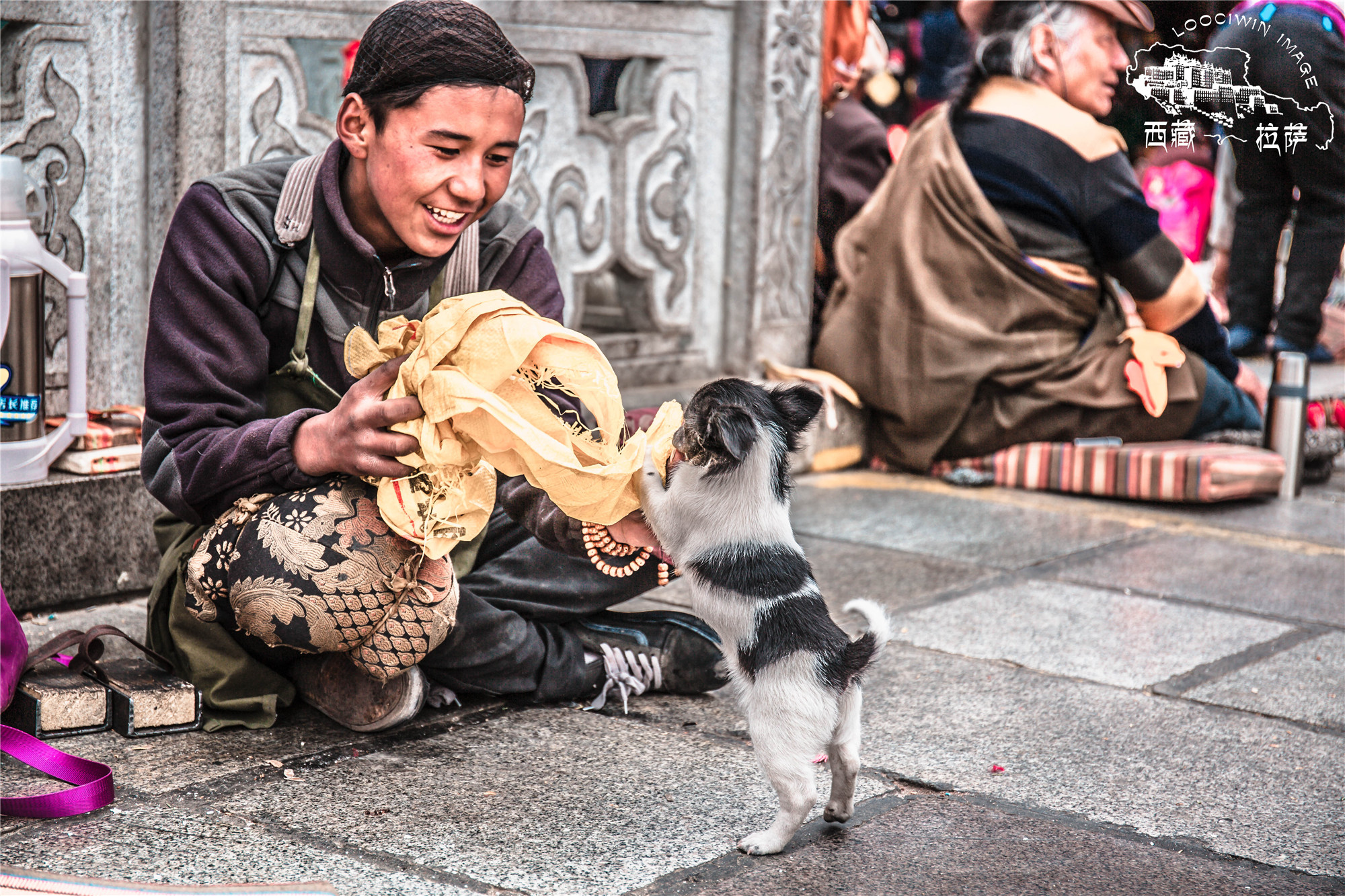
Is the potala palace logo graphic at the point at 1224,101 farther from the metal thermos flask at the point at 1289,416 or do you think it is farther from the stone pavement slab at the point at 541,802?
the stone pavement slab at the point at 541,802

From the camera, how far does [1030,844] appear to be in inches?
85.0

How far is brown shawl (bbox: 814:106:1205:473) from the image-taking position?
5035 millimetres

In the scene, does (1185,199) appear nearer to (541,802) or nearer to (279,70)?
(279,70)

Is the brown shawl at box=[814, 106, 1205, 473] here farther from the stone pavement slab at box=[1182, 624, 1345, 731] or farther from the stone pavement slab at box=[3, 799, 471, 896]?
the stone pavement slab at box=[3, 799, 471, 896]

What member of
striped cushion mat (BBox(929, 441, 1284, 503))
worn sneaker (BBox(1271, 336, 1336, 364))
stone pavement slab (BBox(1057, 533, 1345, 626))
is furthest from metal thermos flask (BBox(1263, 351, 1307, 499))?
worn sneaker (BBox(1271, 336, 1336, 364))

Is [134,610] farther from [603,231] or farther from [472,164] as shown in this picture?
[603,231]

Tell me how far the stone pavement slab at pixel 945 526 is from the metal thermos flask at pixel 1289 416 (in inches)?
38.1

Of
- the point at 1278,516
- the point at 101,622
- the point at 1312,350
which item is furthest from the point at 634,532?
the point at 1312,350

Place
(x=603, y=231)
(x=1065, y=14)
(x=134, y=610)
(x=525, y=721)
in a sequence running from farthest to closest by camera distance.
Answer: (x=1065, y=14) → (x=603, y=231) → (x=134, y=610) → (x=525, y=721)

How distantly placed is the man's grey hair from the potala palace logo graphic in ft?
1.38

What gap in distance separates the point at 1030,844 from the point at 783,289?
327 cm

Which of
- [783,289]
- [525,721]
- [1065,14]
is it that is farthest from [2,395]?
[1065,14]

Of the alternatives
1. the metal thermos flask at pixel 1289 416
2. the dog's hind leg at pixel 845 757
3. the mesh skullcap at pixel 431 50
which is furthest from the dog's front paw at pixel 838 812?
the metal thermos flask at pixel 1289 416

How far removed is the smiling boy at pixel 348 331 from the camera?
2.31 m
